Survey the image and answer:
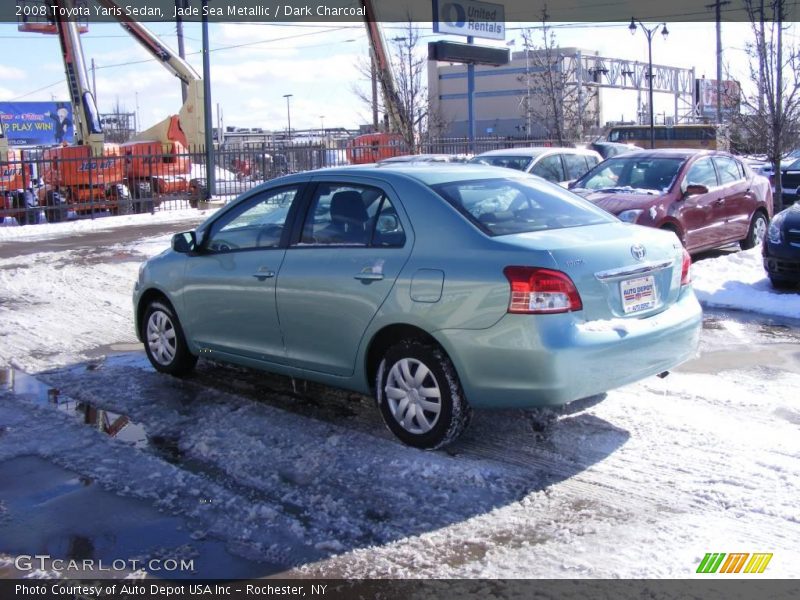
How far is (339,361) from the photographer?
564 cm

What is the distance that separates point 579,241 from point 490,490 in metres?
1.52

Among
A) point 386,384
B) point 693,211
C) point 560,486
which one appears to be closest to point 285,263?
point 386,384

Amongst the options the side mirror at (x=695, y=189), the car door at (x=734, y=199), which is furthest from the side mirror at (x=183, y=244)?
the car door at (x=734, y=199)

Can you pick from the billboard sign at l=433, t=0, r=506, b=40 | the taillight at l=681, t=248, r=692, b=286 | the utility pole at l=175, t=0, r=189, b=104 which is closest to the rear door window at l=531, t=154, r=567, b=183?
the taillight at l=681, t=248, r=692, b=286

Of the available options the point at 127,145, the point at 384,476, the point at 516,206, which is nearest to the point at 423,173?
the point at 516,206

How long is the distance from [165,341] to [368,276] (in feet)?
8.01

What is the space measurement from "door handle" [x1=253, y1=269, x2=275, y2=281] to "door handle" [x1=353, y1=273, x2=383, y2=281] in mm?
822

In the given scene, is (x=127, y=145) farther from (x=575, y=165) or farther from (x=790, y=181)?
(x=790, y=181)

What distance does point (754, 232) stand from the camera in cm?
1298

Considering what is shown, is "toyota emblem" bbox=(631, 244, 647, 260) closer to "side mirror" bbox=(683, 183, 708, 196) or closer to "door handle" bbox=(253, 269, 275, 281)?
"door handle" bbox=(253, 269, 275, 281)

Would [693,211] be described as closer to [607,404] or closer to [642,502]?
[607,404]

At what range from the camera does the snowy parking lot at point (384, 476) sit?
407 centimetres

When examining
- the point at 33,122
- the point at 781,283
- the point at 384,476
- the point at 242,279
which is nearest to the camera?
the point at 384,476

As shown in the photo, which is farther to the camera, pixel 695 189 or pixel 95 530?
pixel 695 189
